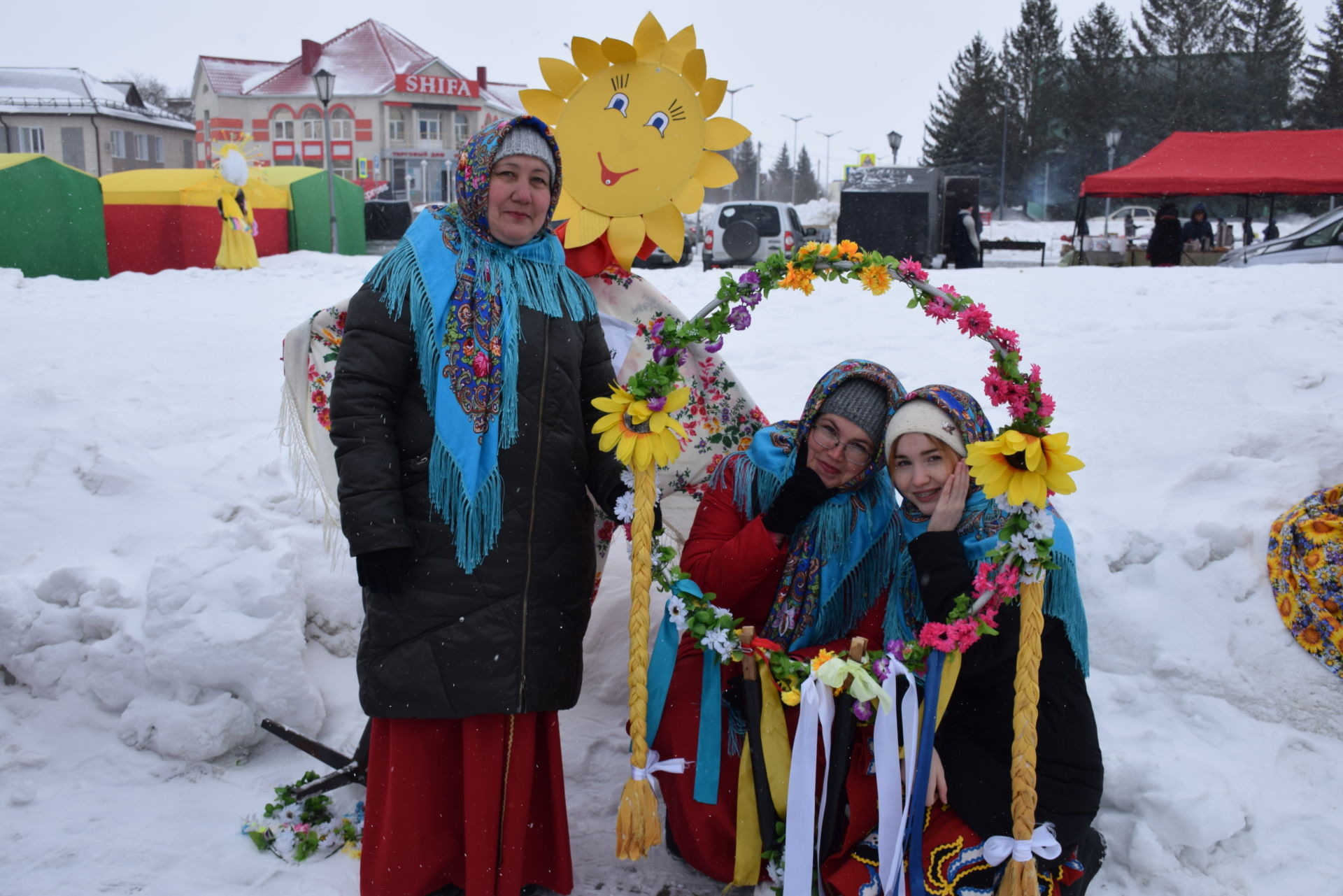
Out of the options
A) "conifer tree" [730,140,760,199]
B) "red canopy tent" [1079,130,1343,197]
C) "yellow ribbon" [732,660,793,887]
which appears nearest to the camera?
"yellow ribbon" [732,660,793,887]

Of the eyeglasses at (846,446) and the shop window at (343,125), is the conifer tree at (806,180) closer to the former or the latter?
the shop window at (343,125)

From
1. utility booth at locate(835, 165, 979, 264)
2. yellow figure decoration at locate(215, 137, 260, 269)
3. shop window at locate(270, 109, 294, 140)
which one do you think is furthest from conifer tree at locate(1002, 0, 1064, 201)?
yellow figure decoration at locate(215, 137, 260, 269)

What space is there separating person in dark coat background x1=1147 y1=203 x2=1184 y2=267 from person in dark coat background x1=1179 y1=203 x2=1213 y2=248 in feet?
6.63

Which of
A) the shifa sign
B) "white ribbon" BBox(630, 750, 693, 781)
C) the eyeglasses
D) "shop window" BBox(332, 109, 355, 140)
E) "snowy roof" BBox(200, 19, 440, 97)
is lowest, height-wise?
"white ribbon" BBox(630, 750, 693, 781)

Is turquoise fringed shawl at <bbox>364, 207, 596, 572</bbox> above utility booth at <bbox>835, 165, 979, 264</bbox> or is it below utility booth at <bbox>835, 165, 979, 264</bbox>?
below

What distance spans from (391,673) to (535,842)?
0.64 metres

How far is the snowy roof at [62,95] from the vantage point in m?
38.7

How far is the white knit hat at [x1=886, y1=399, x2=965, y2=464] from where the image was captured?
2355mm

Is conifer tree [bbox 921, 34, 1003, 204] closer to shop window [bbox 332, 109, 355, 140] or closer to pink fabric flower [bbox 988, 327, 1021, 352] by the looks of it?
shop window [bbox 332, 109, 355, 140]

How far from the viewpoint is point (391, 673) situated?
225 cm

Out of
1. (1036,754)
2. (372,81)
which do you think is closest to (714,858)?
(1036,754)

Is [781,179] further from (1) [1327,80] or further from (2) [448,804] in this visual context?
(2) [448,804]

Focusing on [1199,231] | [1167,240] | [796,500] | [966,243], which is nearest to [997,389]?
[796,500]

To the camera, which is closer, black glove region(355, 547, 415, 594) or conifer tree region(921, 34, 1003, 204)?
black glove region(355, 547, 415, 594)
